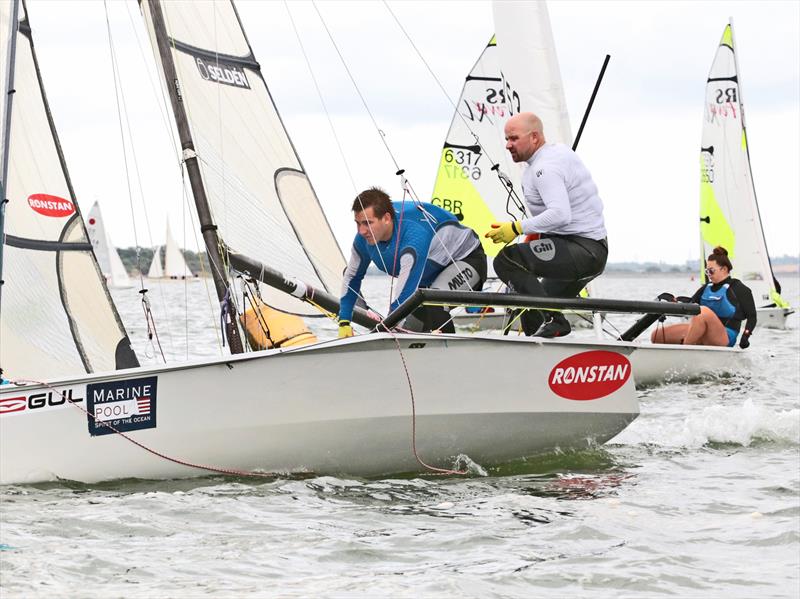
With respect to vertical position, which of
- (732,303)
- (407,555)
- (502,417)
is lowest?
(407,555)

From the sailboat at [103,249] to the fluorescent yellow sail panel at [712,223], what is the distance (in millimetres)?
13445

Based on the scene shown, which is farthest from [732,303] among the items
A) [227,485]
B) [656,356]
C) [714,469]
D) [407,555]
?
[407,555]

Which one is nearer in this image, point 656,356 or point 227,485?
point 227,485

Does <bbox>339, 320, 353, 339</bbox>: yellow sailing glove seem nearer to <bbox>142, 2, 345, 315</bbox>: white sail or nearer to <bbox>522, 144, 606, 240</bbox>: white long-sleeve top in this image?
<bbox>522, 144, 606, 240</bbox>: white long-sleeve top

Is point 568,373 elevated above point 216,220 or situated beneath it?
situated beneath

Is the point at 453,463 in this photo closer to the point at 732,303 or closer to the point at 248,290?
the point at 248,290

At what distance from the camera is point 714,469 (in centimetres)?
639

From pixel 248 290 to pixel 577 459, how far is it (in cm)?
250

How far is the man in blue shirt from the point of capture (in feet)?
19.7

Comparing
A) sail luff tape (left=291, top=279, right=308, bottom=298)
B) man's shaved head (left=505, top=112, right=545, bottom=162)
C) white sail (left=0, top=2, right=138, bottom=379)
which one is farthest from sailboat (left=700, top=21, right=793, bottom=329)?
man's shaved head (left=505, top=112, right=545, bottom=162)

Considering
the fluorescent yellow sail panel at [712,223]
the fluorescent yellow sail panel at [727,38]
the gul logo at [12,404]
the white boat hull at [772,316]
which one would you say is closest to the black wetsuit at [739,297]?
the gul logo at [12,404]

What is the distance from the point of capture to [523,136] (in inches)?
233

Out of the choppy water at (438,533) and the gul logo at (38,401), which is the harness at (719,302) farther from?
the gul logo at (38,401)

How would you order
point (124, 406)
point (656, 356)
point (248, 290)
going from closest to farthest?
point (124, 406), point (248, 290), point (656, 356)
